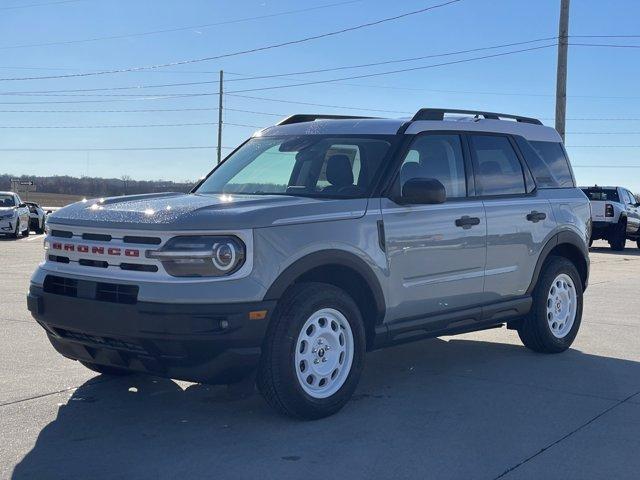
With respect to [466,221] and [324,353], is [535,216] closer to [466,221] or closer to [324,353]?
[466,221]

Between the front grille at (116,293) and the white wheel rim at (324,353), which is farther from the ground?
the front grille at (116,293)

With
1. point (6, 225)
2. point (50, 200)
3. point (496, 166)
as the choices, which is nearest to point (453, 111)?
point (496, 166)

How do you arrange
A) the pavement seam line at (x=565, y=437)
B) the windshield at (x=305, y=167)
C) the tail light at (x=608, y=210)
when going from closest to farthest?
the pavement seam line at (x=565, y=437) < the windshield at (x=305, y=167) < the tail light at (x=608, y=210)

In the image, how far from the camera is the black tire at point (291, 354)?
5.15m

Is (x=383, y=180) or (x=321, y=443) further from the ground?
(x=383, y=180)

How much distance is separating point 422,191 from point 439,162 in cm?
83

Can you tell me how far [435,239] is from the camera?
6.23m

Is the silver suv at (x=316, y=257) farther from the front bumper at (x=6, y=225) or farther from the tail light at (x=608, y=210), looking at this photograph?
the front bumper at (x=6, y=225)

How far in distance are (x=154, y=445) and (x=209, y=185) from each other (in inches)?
98.4

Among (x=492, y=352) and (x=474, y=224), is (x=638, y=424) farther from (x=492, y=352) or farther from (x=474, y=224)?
(x=492, y=352)

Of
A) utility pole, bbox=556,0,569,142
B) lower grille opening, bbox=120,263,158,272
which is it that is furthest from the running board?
utility pole, bbox=556,0,569,142

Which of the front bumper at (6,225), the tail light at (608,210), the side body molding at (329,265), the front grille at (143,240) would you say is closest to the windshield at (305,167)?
the side body molding at (329,265)

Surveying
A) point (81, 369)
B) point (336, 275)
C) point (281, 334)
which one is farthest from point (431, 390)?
point (81, 369)

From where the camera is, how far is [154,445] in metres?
4.89
